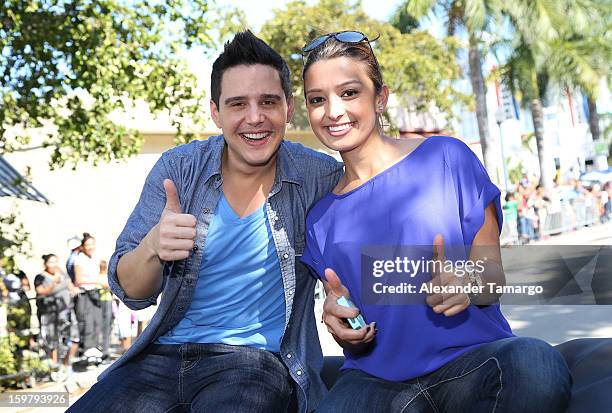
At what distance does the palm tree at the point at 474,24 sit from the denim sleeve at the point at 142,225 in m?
22.0

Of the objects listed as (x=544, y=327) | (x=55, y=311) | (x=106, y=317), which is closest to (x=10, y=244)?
(x=55, y=311)

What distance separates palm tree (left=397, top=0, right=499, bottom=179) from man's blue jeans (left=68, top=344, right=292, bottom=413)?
22.1 meters

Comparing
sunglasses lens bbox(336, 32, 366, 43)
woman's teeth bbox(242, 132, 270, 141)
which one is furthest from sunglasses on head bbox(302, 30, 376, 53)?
woman's teeth bbox(242, 132, 270, 141)

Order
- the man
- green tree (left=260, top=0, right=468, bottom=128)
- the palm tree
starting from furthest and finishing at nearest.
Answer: the palm tree
green tree (left=260, top=0, right=468, bottom=128)
the man

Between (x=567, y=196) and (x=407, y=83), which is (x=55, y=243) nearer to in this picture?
(x=407, y=83)

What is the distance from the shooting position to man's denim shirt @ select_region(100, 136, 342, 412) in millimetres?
3053

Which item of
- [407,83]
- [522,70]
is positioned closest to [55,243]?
[407,83]

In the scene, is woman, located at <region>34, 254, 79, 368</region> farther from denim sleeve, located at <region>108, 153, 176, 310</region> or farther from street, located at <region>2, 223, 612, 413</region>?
denim sleeve, located at <region>108, 153, 176, 310</region>

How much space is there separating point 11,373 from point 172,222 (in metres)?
5.62

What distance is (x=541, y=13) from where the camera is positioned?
85.7 ft

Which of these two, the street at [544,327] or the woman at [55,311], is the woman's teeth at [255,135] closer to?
the street at [544,327]

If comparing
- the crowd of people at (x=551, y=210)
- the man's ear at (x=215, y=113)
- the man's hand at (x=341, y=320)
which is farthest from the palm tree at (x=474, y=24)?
the man's hand at (x=341, y=320)

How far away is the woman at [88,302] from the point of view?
8.55 meters

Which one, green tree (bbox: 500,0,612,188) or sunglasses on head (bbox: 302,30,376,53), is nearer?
sunglasses on head (bbox: 302,30,376,53)
